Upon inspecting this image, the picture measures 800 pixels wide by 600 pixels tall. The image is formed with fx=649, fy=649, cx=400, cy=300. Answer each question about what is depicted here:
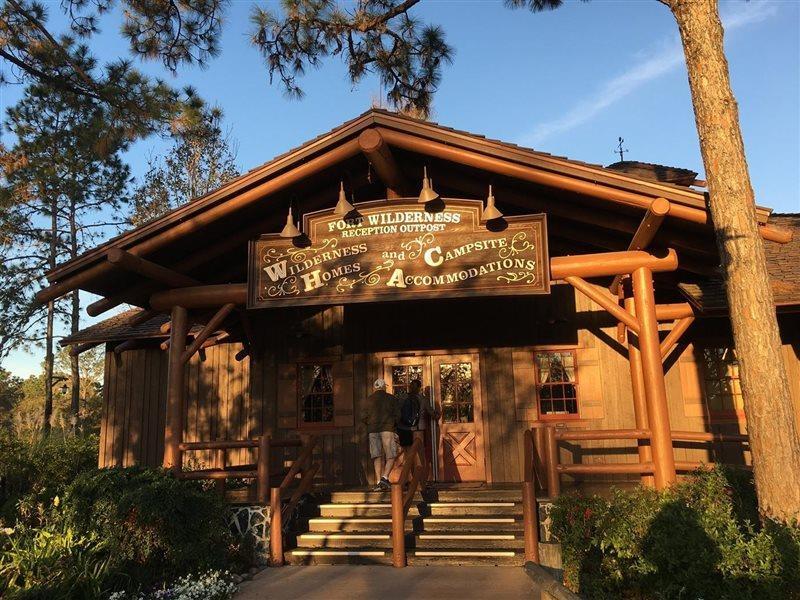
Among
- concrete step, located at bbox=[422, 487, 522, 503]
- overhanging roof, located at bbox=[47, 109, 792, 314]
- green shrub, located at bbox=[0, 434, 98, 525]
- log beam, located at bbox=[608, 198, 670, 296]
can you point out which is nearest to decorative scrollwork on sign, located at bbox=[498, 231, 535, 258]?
overhanging roof, located at bbox=[47, 109, 792, 314]

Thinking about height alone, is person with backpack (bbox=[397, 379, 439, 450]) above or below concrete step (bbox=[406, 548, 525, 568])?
above

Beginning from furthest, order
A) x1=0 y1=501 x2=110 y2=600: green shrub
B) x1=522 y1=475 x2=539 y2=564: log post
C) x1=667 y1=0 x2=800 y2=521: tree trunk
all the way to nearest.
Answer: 1. x1=522 y1=475 x2=539 y2=564: log post
2. x1=0 y1=501 x2=110 y2=600: green shrub
3. x1=667 y1=0 x2=800 y2=521: tree trunk

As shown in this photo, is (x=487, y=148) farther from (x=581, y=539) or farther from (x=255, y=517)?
(x=255, y=517)

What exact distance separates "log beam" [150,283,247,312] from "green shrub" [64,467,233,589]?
2.52 metres

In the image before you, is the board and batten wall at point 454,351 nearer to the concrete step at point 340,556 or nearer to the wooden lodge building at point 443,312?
the wooden lodge building at point 443,312

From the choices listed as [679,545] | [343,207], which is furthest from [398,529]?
[343,207]

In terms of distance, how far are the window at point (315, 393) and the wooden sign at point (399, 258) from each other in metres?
3.09

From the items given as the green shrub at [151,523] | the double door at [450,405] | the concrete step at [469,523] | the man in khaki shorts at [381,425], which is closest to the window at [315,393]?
the double door at [450,405]

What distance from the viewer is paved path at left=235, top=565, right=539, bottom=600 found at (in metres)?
6.20

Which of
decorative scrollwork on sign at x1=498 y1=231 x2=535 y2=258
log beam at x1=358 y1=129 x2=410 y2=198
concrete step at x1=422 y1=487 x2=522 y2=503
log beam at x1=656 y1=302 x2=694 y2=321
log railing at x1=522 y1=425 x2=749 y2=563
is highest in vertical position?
log beam at x1=358 y1=129 x2=410 y2=198

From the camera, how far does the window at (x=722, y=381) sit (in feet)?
33.2

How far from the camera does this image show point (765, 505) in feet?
19.2

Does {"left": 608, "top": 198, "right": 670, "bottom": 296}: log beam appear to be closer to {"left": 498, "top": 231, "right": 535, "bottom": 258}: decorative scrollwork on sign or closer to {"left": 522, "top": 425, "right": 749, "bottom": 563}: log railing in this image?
{"left": 498, "top": 231, "right": 535, "bottom": 258}: decorative scrollwork on sign

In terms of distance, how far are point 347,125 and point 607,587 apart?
5890mm
